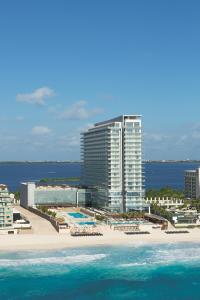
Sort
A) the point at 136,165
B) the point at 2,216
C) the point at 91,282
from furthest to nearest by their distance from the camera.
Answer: the point at 136,165 → the point at 2,216 → the point at 91,282

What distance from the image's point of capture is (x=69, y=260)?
82062 mm

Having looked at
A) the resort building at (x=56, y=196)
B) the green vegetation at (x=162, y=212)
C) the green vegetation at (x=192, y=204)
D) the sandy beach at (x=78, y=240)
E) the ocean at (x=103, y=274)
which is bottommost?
the ocean at (x=103, y=274)

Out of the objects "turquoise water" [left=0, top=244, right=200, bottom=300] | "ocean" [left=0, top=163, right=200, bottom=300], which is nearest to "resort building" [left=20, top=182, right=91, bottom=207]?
"ocean" [left=0, top=163, right=200, bottom=300]

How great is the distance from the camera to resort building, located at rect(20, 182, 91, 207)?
485 feet

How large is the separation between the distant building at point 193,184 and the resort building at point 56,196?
39896 mm

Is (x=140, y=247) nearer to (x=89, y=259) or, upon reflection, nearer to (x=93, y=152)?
(x=89, y=259)

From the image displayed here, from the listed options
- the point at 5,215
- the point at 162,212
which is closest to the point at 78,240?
the point at 5,215

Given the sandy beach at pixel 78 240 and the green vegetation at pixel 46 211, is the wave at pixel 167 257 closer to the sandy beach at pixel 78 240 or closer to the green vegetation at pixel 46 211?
the sandy beach at pixel 78 240

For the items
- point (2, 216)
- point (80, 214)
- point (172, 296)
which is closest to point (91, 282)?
point (172, 296)

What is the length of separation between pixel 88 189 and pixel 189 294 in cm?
8478

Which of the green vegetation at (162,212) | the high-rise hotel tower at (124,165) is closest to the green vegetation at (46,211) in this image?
the high-rise hotel tower at (124,165)

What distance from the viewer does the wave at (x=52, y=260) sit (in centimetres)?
7988

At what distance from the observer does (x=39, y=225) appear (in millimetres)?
115000

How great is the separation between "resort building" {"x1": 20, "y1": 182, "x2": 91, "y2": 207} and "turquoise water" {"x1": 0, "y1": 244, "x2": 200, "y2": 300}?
58865 millimetres
